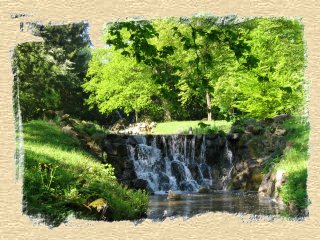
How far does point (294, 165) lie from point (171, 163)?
7.98m

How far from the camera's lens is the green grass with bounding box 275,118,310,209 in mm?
6965

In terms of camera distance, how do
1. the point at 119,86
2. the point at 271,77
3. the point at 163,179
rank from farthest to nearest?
the point at 119,86 < the point at 163,179 < the point at 271,77

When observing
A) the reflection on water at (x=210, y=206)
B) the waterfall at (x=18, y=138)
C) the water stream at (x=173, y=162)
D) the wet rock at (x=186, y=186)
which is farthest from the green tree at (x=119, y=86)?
the waterfall at (x=18, y=138)

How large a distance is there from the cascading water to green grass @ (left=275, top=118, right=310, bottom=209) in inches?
152

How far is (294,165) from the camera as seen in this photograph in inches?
374

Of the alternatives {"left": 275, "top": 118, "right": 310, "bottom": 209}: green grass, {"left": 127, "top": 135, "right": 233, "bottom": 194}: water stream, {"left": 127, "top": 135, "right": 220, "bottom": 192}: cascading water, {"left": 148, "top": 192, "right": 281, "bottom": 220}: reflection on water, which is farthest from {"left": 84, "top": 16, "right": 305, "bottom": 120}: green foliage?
{"left": 148, "top": 192, "right": 281, "bottom": 220}: reflection on water

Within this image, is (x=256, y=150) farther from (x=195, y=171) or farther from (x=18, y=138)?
(x=18, y=138)

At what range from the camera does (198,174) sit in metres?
16.3

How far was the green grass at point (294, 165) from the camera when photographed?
6.96 m

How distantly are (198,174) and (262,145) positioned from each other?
2874 mm

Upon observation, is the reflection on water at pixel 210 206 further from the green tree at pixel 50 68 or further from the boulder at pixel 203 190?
the green tree at pixel 50 68

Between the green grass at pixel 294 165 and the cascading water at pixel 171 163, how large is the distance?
386 centimetres

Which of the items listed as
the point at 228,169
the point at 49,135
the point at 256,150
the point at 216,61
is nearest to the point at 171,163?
the point at 228,169

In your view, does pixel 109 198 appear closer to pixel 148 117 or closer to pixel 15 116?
pixel 15 116
